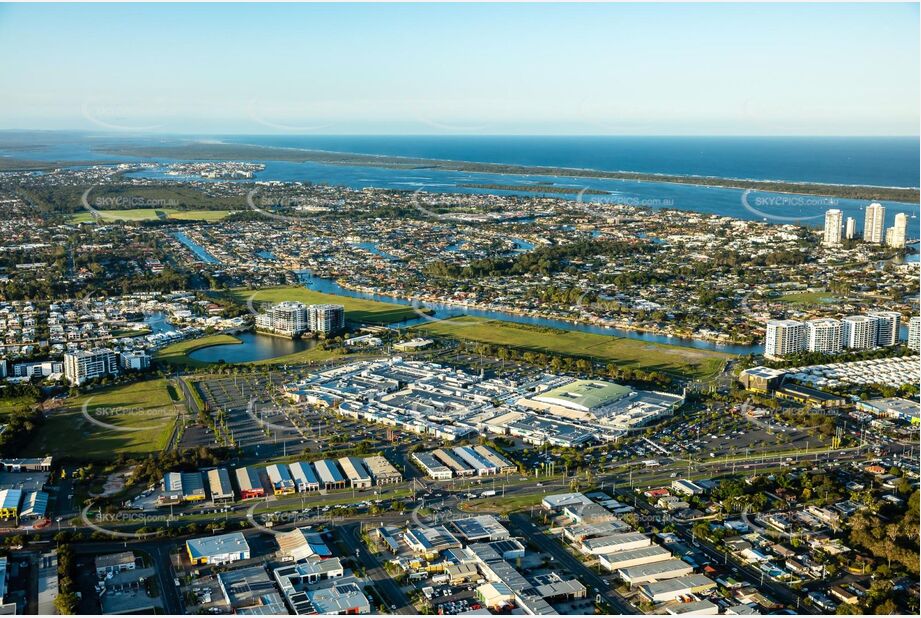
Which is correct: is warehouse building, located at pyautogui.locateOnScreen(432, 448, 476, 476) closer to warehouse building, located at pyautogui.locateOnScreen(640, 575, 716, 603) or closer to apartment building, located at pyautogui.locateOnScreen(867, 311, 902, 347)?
warehouse building, located at pyautogui.locateOnScreen(640, 575, 716, 603)

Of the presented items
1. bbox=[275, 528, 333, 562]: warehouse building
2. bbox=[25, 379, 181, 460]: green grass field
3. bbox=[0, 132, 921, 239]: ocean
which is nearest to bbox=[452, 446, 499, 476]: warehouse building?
bbox=[275, 528, 333, 562]: warehouse building

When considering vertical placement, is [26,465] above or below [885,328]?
below

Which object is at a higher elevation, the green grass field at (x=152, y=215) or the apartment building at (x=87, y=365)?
the green grass field at (x=152, y=215)

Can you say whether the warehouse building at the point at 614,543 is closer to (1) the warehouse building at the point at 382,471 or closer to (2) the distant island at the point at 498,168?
(1) the warehouse building at the point at 382,471

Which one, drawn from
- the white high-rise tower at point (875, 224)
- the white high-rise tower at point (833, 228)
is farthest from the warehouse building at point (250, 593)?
the white high-rise tower at point (875, 224)

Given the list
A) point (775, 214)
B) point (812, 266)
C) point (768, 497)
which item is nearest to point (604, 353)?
point (768, 497)

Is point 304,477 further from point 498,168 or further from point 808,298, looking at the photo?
point 498,168

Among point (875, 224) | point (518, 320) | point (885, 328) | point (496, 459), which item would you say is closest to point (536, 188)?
point (875, 224)
